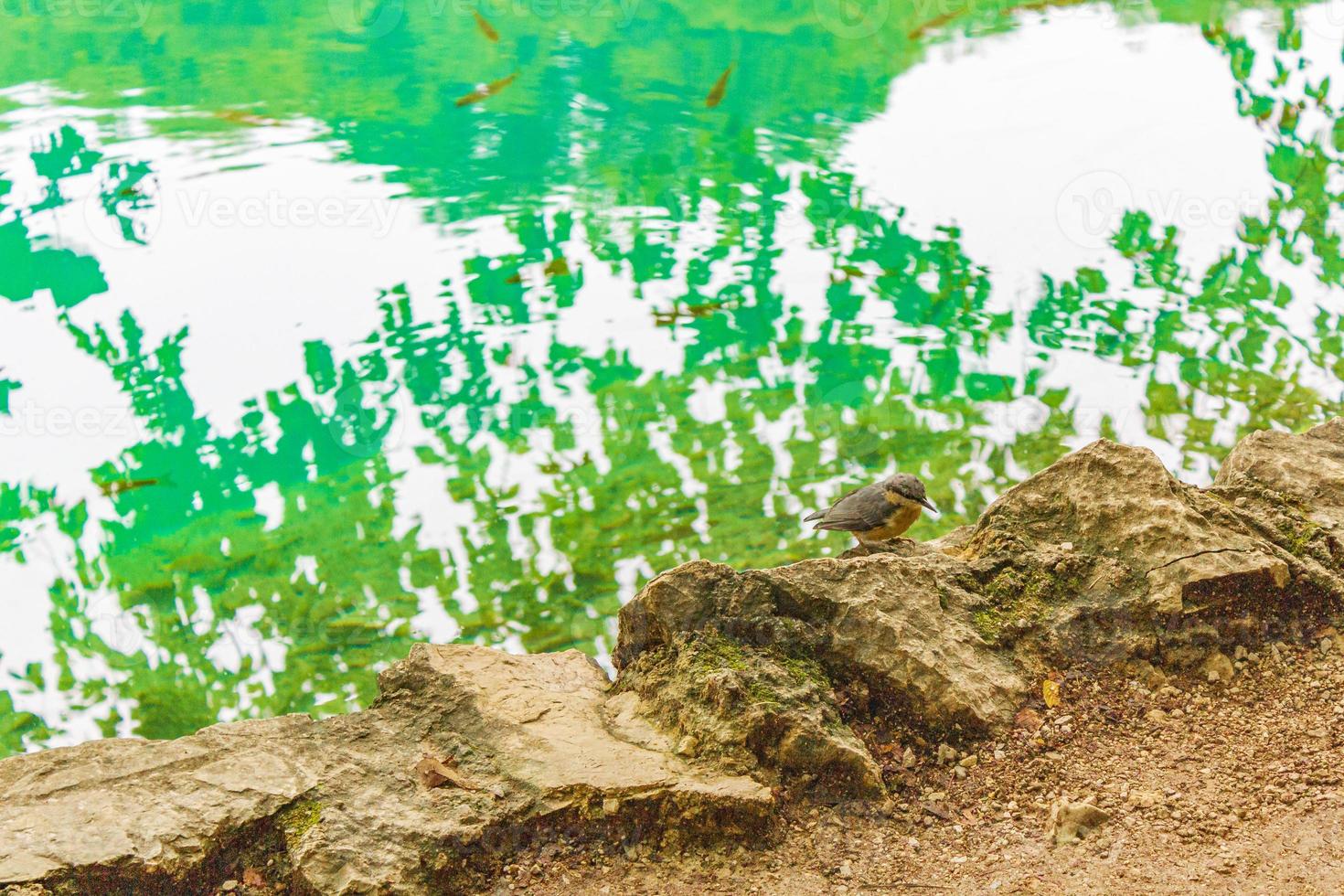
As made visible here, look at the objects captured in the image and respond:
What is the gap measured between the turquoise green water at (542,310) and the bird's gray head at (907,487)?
3.55ft

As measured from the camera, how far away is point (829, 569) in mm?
2701

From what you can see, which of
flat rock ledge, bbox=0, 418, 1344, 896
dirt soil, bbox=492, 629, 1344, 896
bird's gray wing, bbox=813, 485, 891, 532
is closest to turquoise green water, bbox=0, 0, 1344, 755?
bird's gray wing, bbox=813, 485, 891, 532

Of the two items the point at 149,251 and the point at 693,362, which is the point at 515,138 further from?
the point at 693,362

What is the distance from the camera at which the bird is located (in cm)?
331

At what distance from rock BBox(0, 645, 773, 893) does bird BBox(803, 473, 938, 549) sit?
3.65 ft

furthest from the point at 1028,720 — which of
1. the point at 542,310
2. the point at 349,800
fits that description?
the point at 542,310

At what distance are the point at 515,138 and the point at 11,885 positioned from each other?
645 centimetres

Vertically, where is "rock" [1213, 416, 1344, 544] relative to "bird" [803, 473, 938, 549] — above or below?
above

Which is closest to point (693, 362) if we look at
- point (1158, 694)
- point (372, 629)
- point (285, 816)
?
point (372, 629)

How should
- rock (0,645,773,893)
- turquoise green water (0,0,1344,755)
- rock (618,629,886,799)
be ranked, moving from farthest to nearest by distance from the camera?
turquoise green water (0,0,1344,755)
rock (618,629,886,799)
rock (0,645,773,893)

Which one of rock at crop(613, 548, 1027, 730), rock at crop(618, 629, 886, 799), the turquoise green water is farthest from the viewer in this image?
the turquoise green water

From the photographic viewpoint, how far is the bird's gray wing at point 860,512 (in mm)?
3328

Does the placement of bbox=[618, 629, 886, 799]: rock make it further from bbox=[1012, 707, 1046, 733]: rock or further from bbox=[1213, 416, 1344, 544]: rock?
bbox=[1213, 416, 1344, 544]: rock

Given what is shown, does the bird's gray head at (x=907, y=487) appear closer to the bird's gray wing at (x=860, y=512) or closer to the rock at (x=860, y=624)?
the bird's gray wing at (x=860, y=512)
